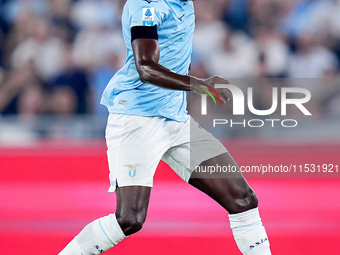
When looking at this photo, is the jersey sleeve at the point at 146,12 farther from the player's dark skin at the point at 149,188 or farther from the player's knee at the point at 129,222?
the player's knee at the point at 129,222

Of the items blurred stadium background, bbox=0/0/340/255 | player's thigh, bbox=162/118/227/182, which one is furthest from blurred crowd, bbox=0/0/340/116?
player's thigh, bbox=162/118/227/182

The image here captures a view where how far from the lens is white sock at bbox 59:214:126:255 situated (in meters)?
2.81

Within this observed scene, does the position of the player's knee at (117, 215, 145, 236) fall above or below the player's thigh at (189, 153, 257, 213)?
below

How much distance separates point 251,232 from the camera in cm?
292

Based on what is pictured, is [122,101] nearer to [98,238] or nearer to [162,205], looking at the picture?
[98,238]

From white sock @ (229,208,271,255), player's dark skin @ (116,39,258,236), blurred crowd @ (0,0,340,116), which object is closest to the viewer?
player's dark skin @ (116,39,258,236)

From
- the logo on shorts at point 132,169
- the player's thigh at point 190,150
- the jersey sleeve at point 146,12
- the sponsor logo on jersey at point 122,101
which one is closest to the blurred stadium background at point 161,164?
the player's thigh at point 190,150

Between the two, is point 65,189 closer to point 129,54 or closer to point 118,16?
point 129,54

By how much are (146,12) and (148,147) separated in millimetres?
621

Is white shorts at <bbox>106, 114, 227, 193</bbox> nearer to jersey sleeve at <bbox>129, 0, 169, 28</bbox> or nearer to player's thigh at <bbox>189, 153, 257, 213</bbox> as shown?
player's thigh at <bbox>189, 153, 257, 213</bbox>

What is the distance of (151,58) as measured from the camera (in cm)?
266

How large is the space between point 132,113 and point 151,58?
36 centimetres

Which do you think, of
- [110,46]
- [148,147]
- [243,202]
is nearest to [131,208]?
[148,147]

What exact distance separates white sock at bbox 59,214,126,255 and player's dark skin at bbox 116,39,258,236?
0.04 meters
